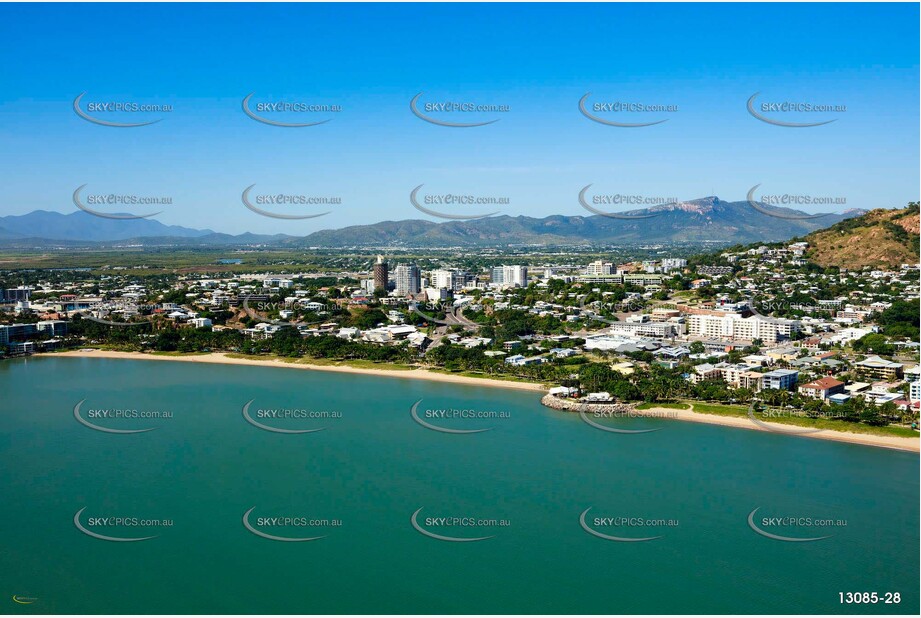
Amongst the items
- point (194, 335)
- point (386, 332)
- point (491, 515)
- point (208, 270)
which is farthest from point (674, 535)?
point (208, 270)

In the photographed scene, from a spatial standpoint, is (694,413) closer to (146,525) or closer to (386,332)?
(146,525)

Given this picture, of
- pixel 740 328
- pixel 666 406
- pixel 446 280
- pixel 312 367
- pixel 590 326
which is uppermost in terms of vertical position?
pixel 446 280

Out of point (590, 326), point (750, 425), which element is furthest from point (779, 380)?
point (590, 326)

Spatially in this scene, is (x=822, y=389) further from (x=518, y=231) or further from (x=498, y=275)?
(x=518, y=231)

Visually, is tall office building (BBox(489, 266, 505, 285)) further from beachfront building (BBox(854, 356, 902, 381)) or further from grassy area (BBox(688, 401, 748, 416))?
grassy area (BBox(688, 401, 748, 416))

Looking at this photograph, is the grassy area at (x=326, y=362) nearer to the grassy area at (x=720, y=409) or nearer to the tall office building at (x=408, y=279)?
the grassy area at (x=720, y=409)

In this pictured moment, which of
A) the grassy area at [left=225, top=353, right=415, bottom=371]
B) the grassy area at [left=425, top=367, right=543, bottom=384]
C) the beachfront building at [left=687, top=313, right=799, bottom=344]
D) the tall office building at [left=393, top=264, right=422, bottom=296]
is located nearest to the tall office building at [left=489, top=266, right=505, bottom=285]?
the tall office building at [left=393, top=264, right=422, bottom=296]
